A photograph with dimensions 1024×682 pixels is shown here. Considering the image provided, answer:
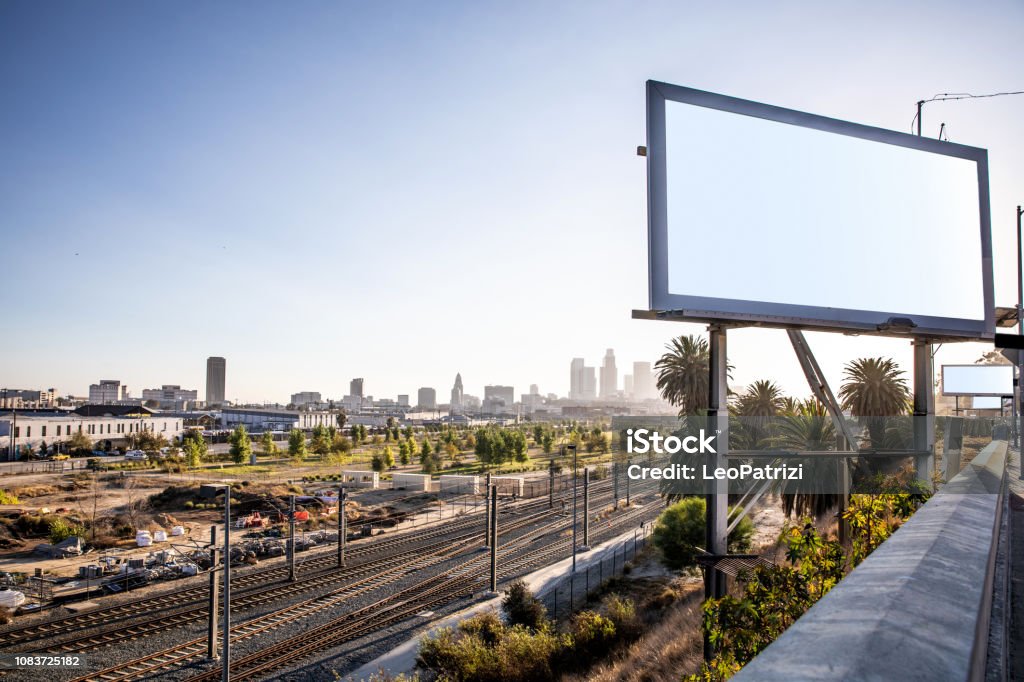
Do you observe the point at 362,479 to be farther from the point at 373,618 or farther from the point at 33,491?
the point at 373,618

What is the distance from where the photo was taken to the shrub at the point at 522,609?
66.6ft

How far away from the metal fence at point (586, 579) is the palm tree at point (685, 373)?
7.79 m

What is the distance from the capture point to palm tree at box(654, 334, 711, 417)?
86.2 feet

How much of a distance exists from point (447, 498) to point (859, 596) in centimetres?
5095

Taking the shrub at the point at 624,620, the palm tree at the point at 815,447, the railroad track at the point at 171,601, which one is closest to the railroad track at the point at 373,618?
the railroad track at the point at 171,601

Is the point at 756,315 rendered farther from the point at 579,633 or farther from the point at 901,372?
the point at 901,372

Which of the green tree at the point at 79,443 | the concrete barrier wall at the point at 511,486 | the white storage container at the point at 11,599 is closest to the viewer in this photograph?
the white storage container at the point at 11,599

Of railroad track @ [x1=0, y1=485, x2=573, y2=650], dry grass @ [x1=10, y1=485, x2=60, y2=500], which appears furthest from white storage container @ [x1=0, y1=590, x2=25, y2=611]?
dry grass @ [x1=10, y1=485, x2=60, y2=500]

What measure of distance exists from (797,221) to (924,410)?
4.24m

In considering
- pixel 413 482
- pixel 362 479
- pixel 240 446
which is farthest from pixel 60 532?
pixel 240 446

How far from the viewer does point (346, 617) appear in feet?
72.1

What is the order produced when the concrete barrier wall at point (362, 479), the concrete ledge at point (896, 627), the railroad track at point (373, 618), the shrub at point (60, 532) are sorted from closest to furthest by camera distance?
1. the concrete ledge at point (896, 627)
2. the railroad track at point (373, 618)
3. the shrub at point (60, 532)
4. the concrete barrier wall at point (362, 479)

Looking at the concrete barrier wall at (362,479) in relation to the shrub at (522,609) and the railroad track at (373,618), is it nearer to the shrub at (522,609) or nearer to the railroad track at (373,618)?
the railroad track at (373,618)

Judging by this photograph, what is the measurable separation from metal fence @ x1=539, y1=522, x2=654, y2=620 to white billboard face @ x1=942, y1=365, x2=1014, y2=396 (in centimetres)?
1456
